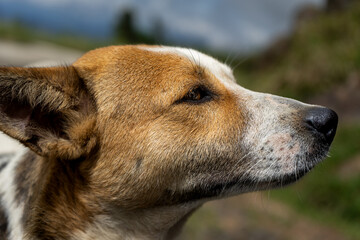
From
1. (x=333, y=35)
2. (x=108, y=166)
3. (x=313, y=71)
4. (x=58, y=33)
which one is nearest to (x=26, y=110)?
(x=108, y=166)

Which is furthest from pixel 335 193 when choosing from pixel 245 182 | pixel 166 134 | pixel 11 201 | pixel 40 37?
pixel 40 37

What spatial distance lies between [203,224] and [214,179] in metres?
2.93

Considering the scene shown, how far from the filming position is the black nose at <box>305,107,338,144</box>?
278 cm

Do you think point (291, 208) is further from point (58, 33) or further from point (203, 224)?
point (58, 33)

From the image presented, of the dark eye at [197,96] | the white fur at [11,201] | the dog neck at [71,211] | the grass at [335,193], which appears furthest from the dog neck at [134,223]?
the grass at [335,193]

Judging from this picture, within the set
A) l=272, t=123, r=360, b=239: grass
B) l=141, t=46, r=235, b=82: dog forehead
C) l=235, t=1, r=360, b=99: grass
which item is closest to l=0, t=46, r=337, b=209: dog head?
l=141, t=46, r=235, b=82: dog forehead

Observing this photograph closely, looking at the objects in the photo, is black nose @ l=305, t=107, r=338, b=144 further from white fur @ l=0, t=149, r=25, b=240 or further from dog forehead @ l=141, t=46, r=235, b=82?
white fur @ l=0, t=149, r=25, b=240

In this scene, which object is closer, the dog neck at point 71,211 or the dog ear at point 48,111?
the dog ear at point 48,111

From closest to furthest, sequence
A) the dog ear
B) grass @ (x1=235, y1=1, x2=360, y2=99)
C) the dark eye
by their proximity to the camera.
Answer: the dog ear, the dark eye, grass @ (x1=235, y1=1, x2=360, y2=99)

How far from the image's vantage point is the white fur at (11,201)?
9.18 ft

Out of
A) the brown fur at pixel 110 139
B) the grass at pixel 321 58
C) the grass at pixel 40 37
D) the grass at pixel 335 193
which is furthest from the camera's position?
the grass at pixel 40 37

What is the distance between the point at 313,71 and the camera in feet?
29.8

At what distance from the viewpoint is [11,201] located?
291cm

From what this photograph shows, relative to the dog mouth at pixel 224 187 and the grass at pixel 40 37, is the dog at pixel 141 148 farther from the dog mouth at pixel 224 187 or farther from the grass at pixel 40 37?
the grass at pixel 40 37
